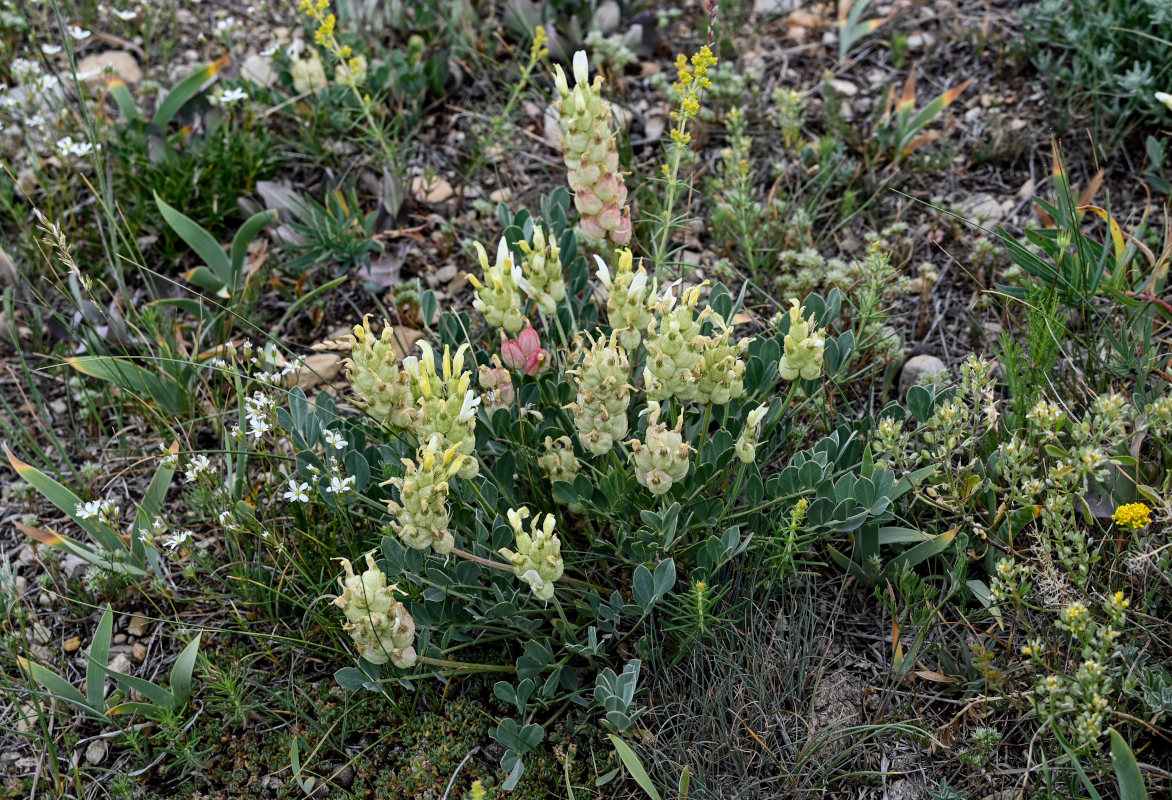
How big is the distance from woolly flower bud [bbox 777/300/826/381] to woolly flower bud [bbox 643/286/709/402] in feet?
0.62

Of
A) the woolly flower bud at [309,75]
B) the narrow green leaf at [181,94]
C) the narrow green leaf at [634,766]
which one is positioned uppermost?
the narrow green leaf at [181,94]

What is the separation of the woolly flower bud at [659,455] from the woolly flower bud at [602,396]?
72 millimetres

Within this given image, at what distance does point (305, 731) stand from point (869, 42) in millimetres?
3059

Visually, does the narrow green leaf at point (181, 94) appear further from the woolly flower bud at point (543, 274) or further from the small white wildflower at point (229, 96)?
the woolly flower bud at point (543, 274)

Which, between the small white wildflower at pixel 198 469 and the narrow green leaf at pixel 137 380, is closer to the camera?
the small white wildflower at pixel 198 469

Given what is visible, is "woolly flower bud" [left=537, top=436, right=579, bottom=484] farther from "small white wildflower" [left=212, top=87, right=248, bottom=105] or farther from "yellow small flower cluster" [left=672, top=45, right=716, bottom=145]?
"small white wildflower" [left=212, top=87, right=248, bottom=105]

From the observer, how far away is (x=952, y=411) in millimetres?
1989

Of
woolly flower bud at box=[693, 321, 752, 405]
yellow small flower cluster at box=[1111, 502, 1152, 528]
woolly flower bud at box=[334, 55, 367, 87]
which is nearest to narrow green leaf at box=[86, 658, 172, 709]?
woolly flower bud at box=[693, 321, 752, 405]

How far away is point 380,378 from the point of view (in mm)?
1908

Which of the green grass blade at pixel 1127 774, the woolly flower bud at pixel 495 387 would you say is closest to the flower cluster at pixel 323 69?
the woolly flower bud at pixel 495 387

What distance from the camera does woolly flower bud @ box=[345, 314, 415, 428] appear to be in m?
1.88

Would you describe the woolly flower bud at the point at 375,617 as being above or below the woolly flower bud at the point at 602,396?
below

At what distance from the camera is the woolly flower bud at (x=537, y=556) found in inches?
65.7

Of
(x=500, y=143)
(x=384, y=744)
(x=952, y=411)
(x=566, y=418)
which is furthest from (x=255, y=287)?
(x=952, y=411)
